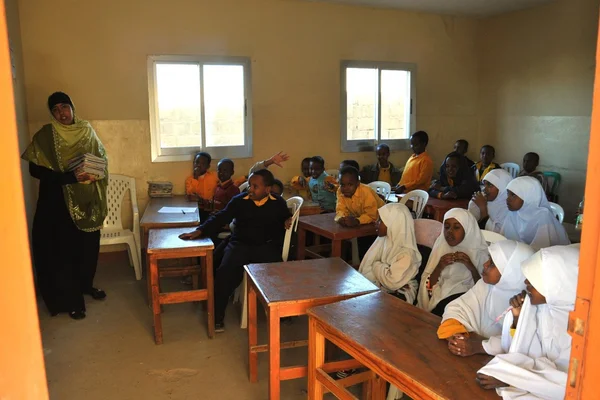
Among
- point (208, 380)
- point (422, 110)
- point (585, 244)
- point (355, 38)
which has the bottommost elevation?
point (208, 380)

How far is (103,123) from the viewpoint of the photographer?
5.02 m

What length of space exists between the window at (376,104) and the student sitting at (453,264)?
11.2ft

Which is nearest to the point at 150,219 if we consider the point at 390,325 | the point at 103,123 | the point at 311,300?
the point at 103,123

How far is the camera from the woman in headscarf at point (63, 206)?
3635 millimetres

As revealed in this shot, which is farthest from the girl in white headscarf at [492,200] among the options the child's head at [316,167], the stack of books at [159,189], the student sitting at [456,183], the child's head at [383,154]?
the stack of books at [159,189]

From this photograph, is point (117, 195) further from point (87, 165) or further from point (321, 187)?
point (321, 187)

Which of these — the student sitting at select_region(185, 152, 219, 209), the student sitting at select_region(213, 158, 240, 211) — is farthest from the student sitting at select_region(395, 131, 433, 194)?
the student sitting at select_region(185, 152, 219, 209)

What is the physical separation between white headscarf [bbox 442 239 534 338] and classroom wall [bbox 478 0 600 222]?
4.38m

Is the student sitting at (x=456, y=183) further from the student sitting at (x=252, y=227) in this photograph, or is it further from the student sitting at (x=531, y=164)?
the student sitting at (x=252, y=227)

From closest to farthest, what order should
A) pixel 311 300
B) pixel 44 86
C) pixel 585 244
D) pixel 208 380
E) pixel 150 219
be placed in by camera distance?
1. pixel 585 244
2. pixel 311 300
3. pixel 208 380
4. pixel 150 219
5. pixel 44 86

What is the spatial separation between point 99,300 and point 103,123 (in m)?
1.91

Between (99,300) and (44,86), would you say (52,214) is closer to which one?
(99,300)

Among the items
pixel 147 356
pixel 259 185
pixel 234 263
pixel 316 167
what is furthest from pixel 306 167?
pixel 147 356

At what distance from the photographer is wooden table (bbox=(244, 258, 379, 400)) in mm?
2234
